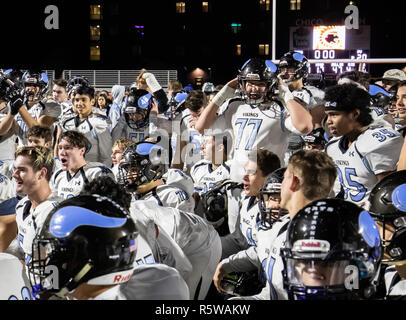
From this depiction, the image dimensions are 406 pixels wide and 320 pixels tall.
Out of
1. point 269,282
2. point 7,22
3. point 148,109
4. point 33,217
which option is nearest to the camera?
point 269,282

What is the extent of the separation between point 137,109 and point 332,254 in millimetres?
5359

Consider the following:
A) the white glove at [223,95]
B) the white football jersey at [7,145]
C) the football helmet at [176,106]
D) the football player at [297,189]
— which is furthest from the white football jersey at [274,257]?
the football helmet at [176,106]

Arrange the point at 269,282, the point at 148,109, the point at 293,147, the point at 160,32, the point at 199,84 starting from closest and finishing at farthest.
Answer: the point at 269,282, the point at 293,147, the point at 148,109, the point at 160,32, the point at 199,84

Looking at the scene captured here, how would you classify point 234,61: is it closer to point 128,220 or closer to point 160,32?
point 160,32

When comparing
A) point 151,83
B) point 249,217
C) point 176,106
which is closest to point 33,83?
point 151,83

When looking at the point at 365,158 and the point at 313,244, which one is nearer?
the point at 313,244

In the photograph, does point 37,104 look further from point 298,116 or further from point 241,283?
point 241,283

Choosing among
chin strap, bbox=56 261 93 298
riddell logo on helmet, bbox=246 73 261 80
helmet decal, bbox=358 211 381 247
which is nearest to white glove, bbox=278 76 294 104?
riddell logo on helmet, bbox=246 73 261 80

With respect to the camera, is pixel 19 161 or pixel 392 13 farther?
pixel 392 13

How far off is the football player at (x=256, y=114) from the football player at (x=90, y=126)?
1786 mm

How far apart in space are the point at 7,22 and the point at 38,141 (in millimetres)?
14062

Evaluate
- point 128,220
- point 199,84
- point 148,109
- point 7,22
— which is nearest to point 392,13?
point 7,22

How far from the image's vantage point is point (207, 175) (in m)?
6.52

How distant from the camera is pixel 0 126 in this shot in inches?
269
